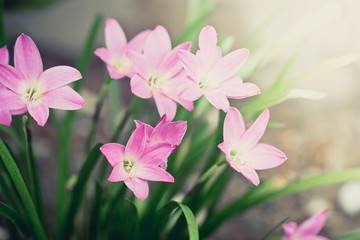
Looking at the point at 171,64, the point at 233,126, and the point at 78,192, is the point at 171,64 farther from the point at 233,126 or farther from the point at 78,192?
the point at 78,192

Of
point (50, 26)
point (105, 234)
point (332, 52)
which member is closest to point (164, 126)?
point (105, 234)

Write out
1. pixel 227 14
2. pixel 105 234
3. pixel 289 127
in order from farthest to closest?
pixel 227 14 < pixel 289 127 < pixel 105 234

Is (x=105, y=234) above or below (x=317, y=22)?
below

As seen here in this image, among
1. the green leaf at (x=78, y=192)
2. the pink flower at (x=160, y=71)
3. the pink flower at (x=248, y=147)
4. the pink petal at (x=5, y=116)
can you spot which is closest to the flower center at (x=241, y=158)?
the pink flower at (x=248, y=147)

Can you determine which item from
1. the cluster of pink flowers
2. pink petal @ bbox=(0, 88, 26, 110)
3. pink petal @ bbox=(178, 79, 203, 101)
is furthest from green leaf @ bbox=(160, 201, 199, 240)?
pink petal @ bbox=(0, 88, 26, 110)

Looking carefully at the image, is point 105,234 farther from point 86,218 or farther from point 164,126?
point 164,126

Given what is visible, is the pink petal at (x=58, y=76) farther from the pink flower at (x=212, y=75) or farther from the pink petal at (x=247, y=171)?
the pink petal at (x=247, y=171)

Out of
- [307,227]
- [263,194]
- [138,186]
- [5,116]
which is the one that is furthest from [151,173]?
[263,194]
